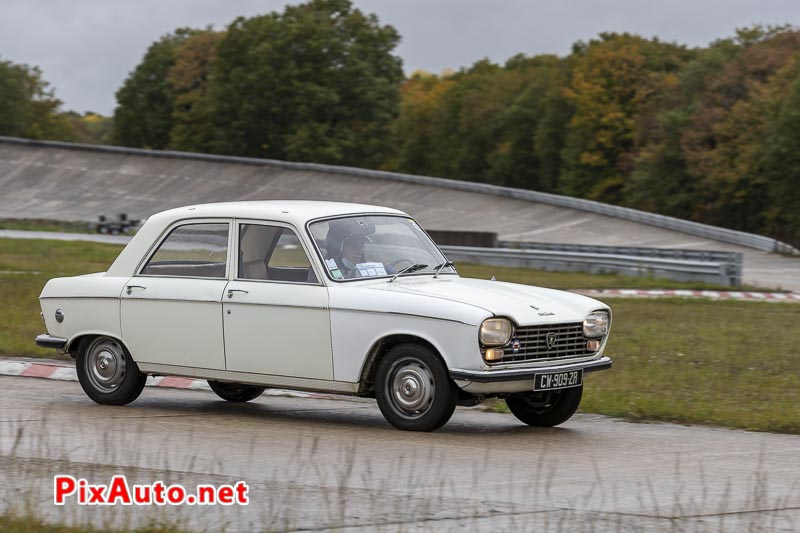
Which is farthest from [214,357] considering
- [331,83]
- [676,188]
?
[331,83]

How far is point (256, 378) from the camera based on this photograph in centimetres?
897

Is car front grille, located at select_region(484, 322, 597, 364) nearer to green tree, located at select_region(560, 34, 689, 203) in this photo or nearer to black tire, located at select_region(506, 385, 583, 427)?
black tire, located at select_region(506, 385, 583, 427)

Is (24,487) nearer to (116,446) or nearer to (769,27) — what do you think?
(116,446)

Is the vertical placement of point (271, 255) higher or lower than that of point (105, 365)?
higher

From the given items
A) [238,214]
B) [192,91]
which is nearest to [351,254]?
[238,214]

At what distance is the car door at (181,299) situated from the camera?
9.22m

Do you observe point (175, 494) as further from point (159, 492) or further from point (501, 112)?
point (501, 112)

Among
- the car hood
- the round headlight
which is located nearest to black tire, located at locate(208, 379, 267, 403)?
the car hood

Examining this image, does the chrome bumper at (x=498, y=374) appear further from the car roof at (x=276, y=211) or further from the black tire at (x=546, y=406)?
the car roof at (x=276, y=211)

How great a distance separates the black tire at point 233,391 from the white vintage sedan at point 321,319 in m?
0.02

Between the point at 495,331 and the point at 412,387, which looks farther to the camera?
the point at 412,387

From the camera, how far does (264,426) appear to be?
8.84 m

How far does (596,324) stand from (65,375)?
5.25 metres

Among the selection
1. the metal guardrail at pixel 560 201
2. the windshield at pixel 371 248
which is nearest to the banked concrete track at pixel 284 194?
the metal guardrail at pixel 560 201
